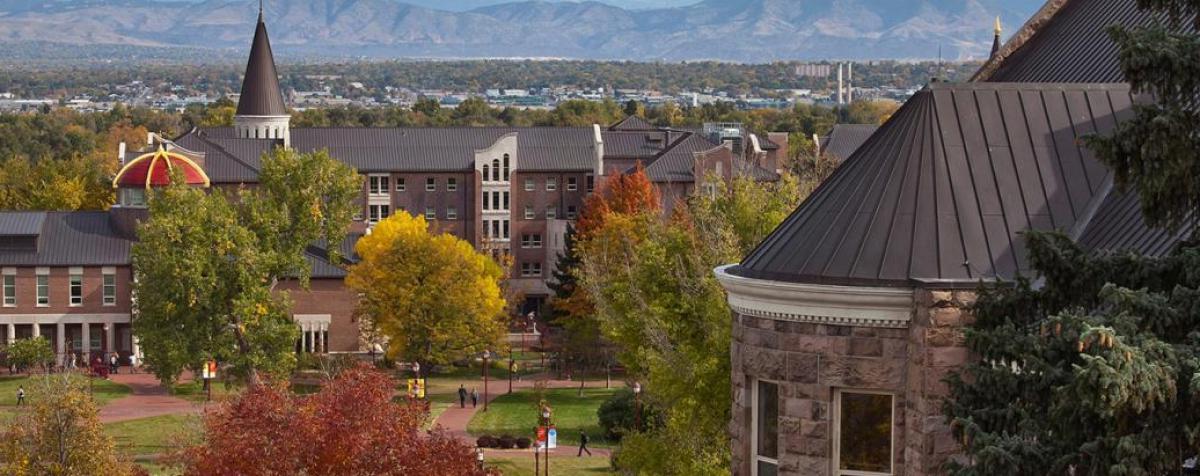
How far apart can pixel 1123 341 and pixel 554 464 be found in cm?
5180

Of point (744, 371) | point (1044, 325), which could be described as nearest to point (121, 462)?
point (744, 371)

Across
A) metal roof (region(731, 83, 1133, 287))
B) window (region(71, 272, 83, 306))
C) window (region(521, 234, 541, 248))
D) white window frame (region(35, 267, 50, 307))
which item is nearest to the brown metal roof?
window (region(521, 234, 541, 248))

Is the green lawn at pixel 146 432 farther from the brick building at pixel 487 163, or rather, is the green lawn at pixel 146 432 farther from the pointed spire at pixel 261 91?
the pointed spire at pixel 261 91

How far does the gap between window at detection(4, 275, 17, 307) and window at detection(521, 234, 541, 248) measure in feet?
119

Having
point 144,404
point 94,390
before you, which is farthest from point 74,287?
point 144,404

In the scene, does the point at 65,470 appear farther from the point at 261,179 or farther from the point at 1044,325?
the point at 261,179

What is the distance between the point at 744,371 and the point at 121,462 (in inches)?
1052

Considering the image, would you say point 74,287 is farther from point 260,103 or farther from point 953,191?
point 953,191

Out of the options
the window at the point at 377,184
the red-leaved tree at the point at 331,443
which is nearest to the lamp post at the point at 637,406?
the red-leaved tree at the point at 331,443

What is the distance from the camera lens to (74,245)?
9712cm

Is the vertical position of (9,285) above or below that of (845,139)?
below

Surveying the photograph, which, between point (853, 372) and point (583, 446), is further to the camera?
point (583, 446)

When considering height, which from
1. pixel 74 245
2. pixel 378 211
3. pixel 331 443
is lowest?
pixel 331 443

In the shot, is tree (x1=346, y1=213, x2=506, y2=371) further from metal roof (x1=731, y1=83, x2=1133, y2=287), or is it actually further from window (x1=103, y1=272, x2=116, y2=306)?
metal roof (x1=731, y1=83, x2=1133, y2=287)
